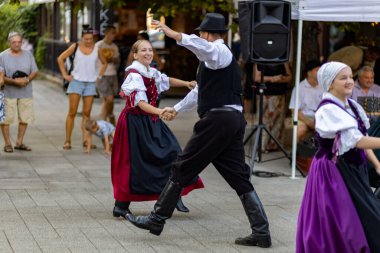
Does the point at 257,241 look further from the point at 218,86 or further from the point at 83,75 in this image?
the point at 83,75

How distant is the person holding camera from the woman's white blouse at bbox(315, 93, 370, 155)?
8043 mm

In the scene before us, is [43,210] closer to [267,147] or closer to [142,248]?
[142,248]

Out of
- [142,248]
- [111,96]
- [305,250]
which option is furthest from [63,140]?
[305,250]

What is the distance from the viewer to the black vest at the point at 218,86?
25.1 feet

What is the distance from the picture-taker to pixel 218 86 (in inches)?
303

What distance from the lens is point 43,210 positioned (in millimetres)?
9469

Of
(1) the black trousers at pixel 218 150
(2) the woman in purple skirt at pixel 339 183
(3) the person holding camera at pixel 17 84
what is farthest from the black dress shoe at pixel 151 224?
(3) the person holding camera at pixel 17 84

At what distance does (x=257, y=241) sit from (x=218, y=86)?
1.31 m

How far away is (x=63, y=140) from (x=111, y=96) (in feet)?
3.69

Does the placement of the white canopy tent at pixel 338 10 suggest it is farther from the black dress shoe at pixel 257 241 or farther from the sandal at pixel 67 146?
the sandal at pixel 67 146

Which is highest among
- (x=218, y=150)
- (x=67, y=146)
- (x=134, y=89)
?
(x=134, y=89)

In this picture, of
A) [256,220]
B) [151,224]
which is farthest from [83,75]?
[256,220]

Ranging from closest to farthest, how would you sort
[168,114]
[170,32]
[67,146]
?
[170,32], [168,114], [67,146]

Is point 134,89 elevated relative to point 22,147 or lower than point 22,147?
elevated
